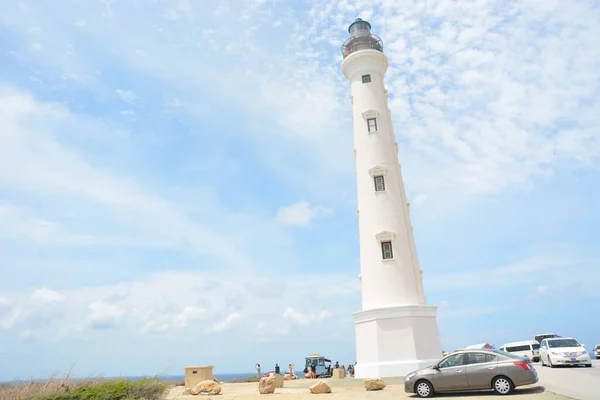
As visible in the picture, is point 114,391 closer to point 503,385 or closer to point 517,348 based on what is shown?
point 503,385

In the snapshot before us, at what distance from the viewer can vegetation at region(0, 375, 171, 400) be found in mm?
12070

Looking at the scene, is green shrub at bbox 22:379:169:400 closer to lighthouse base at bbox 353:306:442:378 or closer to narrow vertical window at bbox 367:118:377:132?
lighthouse base at bbox 353:306:442:378

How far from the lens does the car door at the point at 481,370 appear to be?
14125 millimetres

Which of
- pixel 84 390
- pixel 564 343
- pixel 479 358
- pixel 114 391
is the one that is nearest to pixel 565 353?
pixel 564 343

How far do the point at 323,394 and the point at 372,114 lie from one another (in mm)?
18292

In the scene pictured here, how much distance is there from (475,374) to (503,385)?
2.82 feet

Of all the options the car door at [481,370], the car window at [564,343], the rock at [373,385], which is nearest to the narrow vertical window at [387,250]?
the rock at [373,385]

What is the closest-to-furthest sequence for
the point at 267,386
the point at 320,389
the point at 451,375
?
the point at 451,375, the point at 320,389, the point at 267,386

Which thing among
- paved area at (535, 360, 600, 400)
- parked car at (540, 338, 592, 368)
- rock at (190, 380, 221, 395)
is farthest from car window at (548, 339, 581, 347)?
rock at (190, 380, 221, 395)

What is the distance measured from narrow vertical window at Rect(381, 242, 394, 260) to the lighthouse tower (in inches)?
2.3

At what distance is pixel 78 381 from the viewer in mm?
13797

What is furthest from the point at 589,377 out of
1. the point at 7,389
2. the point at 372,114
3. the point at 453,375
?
the point at 7,389

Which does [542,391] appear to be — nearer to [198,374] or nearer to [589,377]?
[589,377]

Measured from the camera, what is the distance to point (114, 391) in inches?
508
